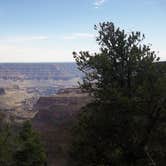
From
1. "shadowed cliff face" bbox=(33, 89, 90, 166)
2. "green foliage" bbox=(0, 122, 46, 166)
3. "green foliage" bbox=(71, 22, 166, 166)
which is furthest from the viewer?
"shadowed cliff face" bbox=(33, 89, 90, 166)

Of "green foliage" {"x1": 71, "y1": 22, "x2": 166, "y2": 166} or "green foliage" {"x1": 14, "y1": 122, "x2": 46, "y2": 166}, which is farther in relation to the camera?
"green foliage" {"x1": 14, "y1": 122, "x2": 46, "y2": 166}

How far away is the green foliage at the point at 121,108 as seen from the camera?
61.3 ft

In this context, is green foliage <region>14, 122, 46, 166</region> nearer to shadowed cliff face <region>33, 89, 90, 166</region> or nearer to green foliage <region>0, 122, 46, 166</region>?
green foliage <region>0, 122, 46, 166</region>

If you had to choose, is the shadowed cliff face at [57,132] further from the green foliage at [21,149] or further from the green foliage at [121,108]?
the green foliage at [121,108]

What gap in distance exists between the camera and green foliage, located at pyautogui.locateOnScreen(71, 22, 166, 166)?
18.7m

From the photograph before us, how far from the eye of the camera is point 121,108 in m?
19.1

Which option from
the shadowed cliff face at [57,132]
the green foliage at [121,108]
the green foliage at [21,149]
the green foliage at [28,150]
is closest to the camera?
the green foliage at [121,108]

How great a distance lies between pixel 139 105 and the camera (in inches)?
739

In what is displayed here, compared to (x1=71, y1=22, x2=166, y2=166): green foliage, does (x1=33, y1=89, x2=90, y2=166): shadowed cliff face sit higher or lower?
lower

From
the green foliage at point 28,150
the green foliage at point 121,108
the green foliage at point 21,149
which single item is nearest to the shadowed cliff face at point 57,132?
the green foliage at point 28,150

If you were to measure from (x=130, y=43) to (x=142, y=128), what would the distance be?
478 cm

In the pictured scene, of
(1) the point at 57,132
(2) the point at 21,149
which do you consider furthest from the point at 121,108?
(1) the point at 57,132

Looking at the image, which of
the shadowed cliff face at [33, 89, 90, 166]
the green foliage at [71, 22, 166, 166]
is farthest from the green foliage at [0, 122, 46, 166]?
the green foliage at [71, 22, 166, 166]

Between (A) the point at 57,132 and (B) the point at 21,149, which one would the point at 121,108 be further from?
(A) the point at 57,132
